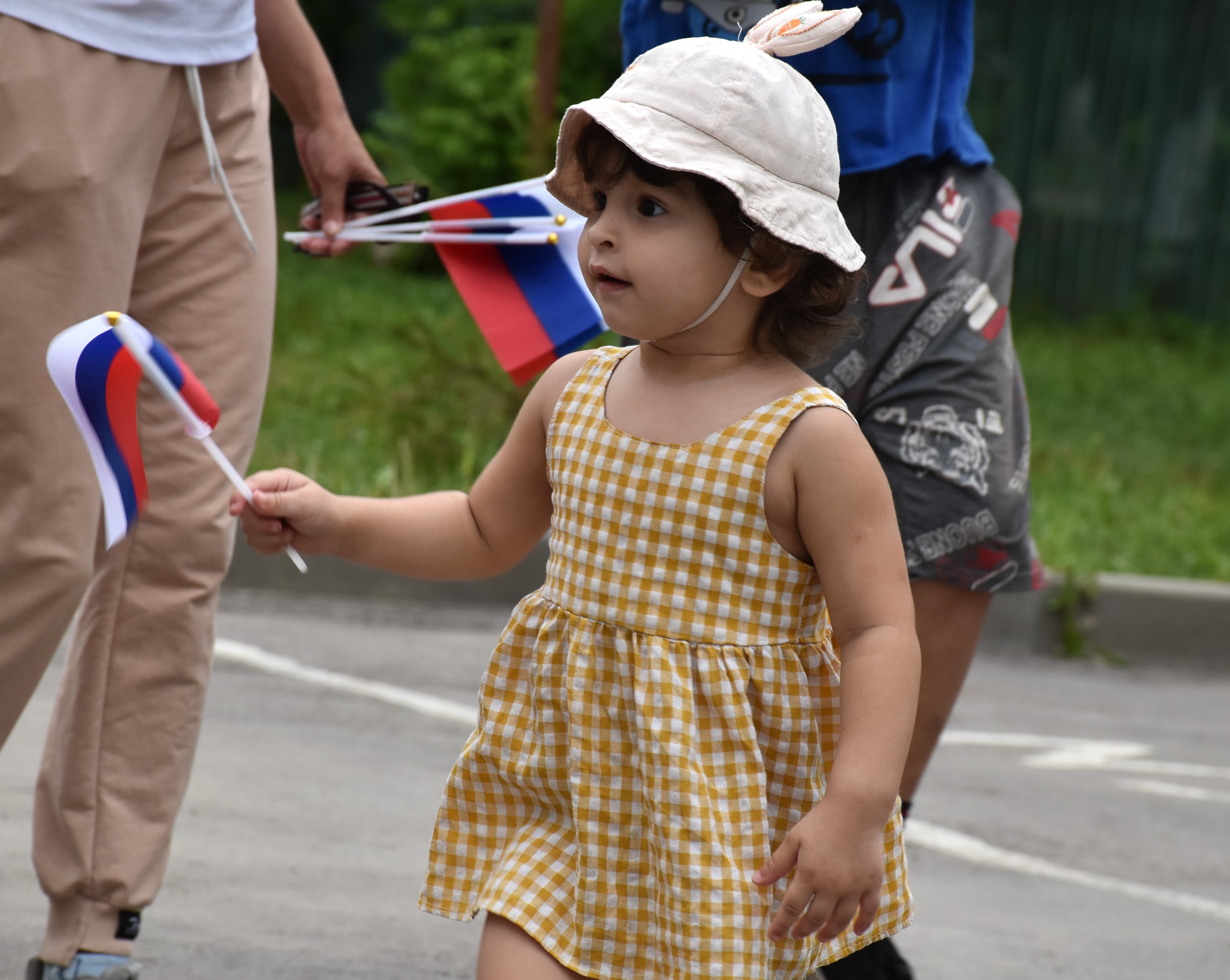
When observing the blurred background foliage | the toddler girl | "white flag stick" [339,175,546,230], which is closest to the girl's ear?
the toddler girl

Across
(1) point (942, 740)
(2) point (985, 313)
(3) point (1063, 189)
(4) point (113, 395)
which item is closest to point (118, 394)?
(4) point (113, 395)

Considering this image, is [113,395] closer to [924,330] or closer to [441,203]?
[441,203]

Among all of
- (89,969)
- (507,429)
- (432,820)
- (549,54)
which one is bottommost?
(507,429)

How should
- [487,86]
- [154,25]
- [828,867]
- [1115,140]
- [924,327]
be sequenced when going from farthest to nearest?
[487,86] < [1115,140] < [924,327] < [154,25] < [828,867]

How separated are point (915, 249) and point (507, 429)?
15.3 ft

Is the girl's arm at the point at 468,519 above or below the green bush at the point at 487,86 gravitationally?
above

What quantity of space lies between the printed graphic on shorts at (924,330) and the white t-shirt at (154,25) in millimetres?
1042

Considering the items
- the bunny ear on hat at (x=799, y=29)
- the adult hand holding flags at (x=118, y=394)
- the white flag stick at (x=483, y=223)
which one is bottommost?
the white flag stick at (x=483, y=223)

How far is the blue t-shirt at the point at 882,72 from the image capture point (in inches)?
100

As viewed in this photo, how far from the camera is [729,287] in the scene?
1966mm

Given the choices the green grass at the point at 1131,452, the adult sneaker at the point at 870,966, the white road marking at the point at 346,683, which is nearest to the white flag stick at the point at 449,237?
the adult sneaker at the point at 870,966

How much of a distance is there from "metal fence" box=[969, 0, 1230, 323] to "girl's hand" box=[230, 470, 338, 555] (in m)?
15.5

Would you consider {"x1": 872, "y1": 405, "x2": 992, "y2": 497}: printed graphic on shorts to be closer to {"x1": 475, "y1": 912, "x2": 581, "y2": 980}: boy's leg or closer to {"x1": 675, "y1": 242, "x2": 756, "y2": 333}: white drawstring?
{"x1": 675, "y1": 242, "x2": 756, "y2": 333}: white drawstring

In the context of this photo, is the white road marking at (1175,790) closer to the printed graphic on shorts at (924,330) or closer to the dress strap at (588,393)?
the printed graphic on shorts at (924,330)
